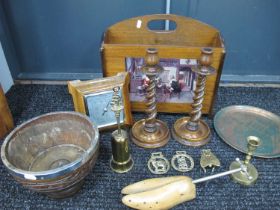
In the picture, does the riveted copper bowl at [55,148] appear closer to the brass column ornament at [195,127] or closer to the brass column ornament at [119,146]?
the brass column ornament at [119,146]

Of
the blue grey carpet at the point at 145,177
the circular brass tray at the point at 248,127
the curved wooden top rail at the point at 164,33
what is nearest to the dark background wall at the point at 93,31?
the curved wooden top rail at the point at 164,33

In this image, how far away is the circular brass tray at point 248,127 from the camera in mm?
752

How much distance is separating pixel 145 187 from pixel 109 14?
1.87ft

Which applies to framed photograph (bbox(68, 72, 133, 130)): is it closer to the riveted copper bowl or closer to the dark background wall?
the riveted copper bowl

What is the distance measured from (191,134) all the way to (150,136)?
114mm

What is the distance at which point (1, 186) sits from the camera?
2.24 ft

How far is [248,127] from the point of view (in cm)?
81

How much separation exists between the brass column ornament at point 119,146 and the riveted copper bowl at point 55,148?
0.06 m

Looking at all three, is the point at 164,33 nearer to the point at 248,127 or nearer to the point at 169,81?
the point at 169,81

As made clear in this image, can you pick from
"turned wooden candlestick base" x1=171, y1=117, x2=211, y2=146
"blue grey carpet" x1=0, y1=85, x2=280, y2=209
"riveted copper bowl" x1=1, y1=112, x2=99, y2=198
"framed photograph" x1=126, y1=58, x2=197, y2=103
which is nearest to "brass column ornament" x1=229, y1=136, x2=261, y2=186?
"blue grey carpet" x1=0, y1=85, x2=280, y2=209

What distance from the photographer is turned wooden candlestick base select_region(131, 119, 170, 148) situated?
75cm

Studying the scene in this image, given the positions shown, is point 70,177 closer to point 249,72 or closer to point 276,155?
point 276,155

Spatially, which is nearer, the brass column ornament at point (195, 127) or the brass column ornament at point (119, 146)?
the brass column ornament at point (119, 146)

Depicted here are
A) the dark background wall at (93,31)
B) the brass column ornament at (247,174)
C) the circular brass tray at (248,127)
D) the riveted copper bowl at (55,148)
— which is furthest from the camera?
the dark background wall at (93,31)
